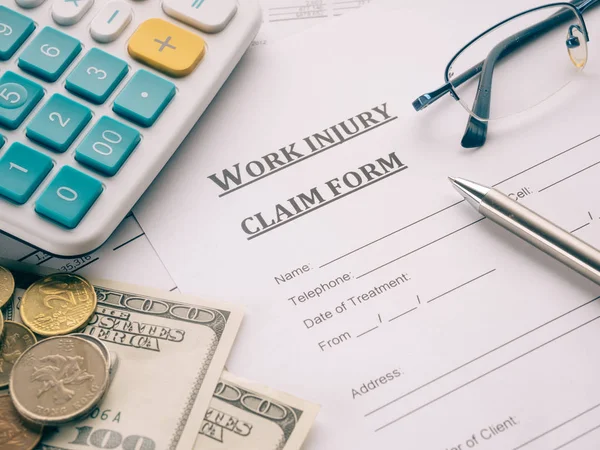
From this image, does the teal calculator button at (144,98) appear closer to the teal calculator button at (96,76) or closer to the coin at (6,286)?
the teal calculator button at (96,76)

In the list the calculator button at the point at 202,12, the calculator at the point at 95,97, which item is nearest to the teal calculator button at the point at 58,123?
the calculator at the point at 95,97

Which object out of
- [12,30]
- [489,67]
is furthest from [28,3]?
[489,67]

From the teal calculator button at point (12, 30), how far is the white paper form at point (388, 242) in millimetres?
139

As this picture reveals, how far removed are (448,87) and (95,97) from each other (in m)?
0.27

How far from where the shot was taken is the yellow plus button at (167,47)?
0.45m

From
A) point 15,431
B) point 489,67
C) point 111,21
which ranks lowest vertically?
point 15,431

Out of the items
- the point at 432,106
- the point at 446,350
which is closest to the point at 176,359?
the point at 446,350

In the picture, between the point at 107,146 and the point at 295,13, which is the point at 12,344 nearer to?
the point at 107,146

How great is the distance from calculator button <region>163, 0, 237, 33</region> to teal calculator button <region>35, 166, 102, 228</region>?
5.8 inches

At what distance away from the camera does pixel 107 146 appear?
42 cm

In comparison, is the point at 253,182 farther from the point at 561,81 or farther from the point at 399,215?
the point at 561,81

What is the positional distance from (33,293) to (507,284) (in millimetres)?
324

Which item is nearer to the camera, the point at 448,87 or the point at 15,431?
the point at 15,431

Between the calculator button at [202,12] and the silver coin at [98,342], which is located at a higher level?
the calculator button at [202,12]
